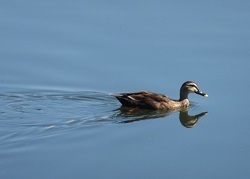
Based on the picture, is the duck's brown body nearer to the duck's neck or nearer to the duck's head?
the duck's neck

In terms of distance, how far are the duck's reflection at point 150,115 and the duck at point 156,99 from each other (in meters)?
0.12

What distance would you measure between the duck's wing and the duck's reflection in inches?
6.7

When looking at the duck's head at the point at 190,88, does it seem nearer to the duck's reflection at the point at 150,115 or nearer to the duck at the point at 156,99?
the duck at the point at 156,99

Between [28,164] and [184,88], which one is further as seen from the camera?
[184,88]

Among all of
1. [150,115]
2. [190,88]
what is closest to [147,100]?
[150,115]

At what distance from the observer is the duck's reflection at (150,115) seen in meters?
14.3

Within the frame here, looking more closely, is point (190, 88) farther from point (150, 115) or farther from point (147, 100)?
point (150, 115)

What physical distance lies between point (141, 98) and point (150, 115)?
416 mm

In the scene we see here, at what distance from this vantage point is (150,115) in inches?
Result: 584

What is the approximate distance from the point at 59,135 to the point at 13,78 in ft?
9.81

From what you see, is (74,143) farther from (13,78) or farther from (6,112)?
(13,78)

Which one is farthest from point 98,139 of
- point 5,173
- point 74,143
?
point 5,173

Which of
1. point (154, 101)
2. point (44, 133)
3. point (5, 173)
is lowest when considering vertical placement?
point (5, 173)

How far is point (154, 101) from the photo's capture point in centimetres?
1506
